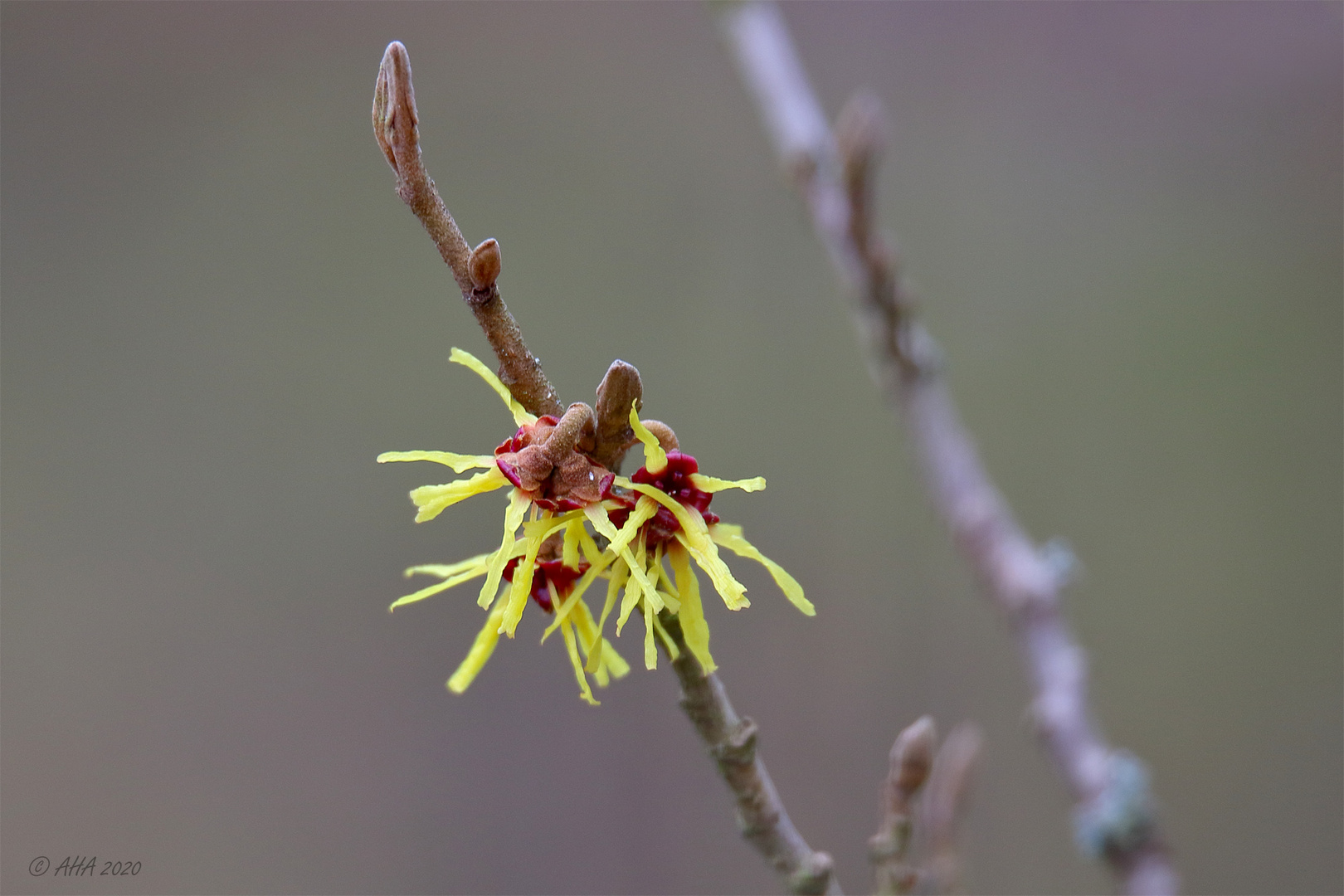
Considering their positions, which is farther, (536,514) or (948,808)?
(948,808)

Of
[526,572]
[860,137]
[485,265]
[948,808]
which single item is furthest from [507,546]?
[860,137]

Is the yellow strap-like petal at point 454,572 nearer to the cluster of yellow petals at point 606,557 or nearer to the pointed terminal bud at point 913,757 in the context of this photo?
the cluster of yellow petals at point 606,557

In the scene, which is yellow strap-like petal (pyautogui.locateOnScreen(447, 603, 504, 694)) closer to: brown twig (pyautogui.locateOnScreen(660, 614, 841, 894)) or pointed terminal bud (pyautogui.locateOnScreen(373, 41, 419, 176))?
brown twig (pyautogui.locateOnScreen(660, 614, 841, 894))

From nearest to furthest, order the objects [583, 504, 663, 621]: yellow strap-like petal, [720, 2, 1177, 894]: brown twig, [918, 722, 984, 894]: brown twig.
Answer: [583, 504, 663, 621]: yellow strap-like petal
[918, 722, 984, 894]: brown twig
[720, 2, 1177, 894]: brown twig

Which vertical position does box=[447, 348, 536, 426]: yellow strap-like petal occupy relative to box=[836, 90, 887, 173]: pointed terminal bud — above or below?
below

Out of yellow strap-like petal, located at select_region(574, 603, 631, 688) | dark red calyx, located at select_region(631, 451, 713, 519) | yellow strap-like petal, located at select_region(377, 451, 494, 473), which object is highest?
yellow strap-like petal, located at select_region(377, 451, 494, 473)

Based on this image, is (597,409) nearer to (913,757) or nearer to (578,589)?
(578,589)

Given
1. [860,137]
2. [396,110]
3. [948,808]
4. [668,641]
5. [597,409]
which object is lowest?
[948,808]

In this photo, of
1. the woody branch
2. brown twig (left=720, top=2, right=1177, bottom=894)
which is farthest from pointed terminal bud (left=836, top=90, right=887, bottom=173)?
the woody branch
